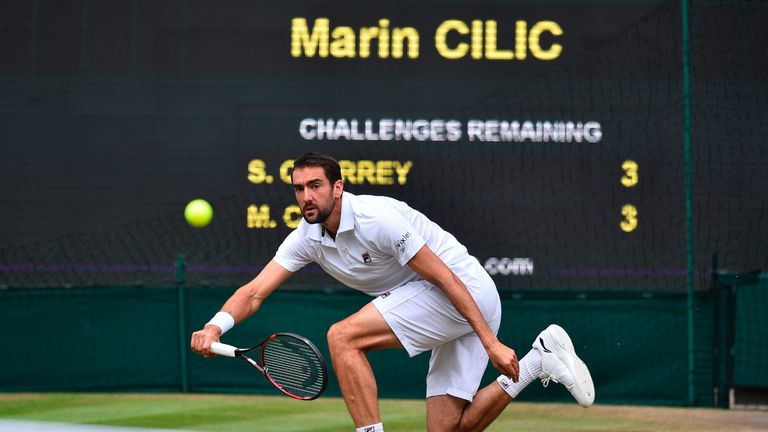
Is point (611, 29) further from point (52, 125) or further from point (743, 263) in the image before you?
point (52, 125)

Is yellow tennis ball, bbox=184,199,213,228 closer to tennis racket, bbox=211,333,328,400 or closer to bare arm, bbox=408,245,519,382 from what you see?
tennis racket, bbox=211,333,328,400

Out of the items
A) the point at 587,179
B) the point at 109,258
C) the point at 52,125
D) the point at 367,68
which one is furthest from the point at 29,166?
the point at 587,179

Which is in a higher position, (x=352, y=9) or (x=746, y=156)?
(x=352, y=9)

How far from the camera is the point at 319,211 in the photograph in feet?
15.4

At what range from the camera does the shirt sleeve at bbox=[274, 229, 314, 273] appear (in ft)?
16.6

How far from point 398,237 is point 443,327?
1.62ft

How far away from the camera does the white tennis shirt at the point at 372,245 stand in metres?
4.76

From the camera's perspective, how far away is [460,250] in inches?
203

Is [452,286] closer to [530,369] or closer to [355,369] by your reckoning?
[355,369]

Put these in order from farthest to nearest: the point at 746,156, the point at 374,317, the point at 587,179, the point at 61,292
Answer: the point at 746,156, the point at 587,179, the point at 61,292, the point at 374,317

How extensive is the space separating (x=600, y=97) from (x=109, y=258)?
367 centimetres

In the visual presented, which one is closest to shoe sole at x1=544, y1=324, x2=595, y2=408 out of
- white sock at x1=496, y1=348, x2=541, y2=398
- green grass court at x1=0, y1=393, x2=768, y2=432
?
white sock at x1=496, y1=348, x2=541, y2=398

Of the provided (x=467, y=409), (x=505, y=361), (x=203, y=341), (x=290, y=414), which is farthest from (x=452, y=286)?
(x=290, y=414)

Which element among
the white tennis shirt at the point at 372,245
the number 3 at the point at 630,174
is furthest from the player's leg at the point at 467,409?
the number 3 at the point at 630,174
